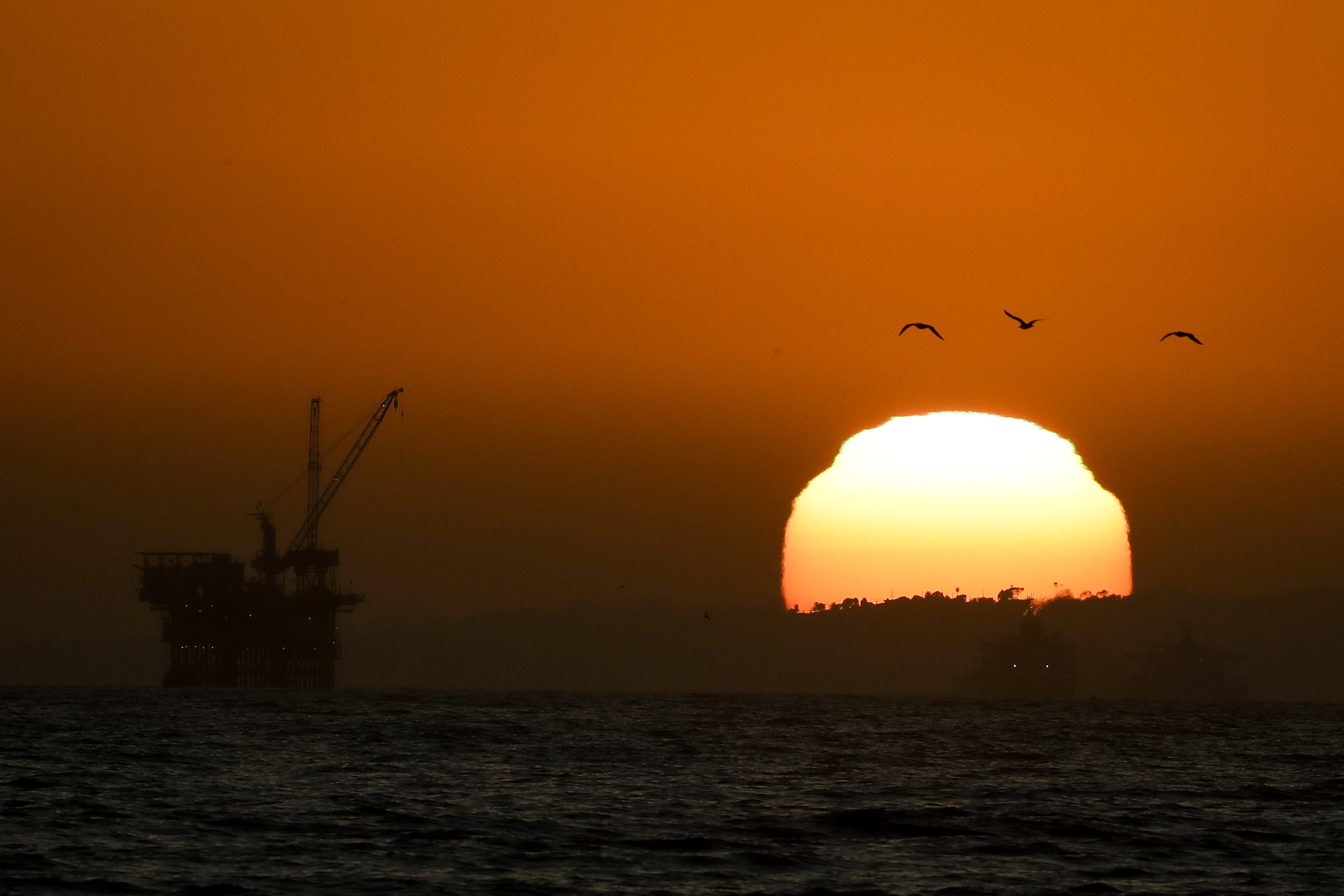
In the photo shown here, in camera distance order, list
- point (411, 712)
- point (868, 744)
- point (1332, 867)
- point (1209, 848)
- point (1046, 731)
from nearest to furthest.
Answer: point (1332, 867) → point (1209, 848) → point (868, 744) → point (1046, 731) → point (411, 712)

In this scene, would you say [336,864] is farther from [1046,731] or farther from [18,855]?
[1046,731]

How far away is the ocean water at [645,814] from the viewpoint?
40.4 meters

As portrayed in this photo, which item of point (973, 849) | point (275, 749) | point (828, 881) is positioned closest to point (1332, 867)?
point (973, 849)

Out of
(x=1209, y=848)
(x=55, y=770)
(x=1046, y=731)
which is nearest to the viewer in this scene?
(x=1209, y=848)

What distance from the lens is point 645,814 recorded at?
54406 millimetres

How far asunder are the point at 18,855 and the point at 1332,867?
35.0 meters

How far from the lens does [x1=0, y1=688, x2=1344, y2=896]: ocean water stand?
133 ft

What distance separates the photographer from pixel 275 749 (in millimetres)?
83688

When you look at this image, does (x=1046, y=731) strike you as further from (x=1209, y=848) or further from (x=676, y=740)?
(x=1209, y=848)

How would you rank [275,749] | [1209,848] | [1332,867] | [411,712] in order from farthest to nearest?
1. [411,712]
2. [275,749]
3. [1209,848]
4. [1332,867]

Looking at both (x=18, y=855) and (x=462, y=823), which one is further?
(x=462, y=823)

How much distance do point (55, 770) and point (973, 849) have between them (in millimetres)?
40381

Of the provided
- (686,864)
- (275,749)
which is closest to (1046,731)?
(275,749)

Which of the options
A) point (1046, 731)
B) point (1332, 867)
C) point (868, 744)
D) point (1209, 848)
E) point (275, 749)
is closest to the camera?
point (1332, 867)
